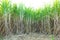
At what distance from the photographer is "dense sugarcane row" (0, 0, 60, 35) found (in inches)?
155

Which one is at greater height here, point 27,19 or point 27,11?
point 27,11

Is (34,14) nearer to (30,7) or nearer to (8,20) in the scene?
(30,7)

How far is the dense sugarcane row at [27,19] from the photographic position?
13.0 ft

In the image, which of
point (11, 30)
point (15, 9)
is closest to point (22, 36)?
point (11, 30)

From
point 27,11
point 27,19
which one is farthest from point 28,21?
point 27,11

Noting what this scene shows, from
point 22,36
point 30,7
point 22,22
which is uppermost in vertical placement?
point 30,7

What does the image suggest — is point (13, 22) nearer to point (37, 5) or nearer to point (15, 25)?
point (15, 25)

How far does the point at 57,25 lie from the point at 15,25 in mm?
750

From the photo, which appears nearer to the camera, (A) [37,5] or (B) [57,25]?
(B) [57,25]

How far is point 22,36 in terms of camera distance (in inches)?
154

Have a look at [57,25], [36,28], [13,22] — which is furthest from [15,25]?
[57,25]

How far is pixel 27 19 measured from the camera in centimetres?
403

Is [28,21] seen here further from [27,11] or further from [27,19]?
[27,11]

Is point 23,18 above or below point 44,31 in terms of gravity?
above
